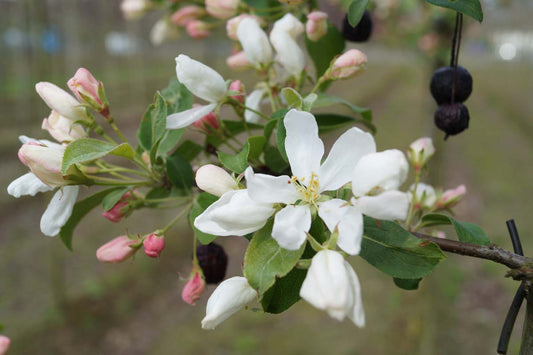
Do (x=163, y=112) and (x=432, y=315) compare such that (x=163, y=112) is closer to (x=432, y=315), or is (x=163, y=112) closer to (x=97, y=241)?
(x=432, y=315)

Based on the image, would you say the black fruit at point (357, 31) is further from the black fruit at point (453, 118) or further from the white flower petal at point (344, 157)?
the white flower petal at point (344, 157)

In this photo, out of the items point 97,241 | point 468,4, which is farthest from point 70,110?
point 97,241

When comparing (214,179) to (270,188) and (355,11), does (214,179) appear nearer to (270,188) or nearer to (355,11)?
(270,188)

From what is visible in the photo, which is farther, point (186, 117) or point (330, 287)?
point (186, 117)

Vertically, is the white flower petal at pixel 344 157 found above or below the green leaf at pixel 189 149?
above

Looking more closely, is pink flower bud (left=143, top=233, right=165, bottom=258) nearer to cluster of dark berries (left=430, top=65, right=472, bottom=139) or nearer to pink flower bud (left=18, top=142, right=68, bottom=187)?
pink flower bud (left=18, top=142, right=68, bottom=187)

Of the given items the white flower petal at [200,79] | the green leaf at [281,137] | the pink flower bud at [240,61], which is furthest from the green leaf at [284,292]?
the pink flower bud at [240,61]

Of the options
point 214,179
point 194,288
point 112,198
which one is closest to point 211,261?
point 194,288
